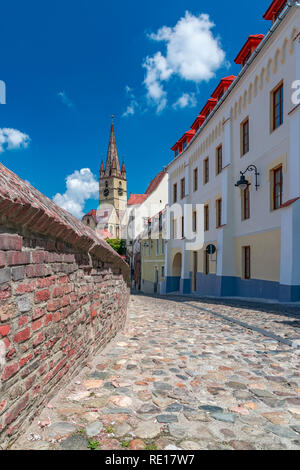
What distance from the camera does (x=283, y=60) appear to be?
40.8ft

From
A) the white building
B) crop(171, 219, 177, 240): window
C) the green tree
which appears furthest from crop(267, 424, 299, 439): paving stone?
the green tree

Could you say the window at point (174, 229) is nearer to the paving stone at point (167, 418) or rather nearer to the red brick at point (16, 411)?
the paving stone at point (167, 418)

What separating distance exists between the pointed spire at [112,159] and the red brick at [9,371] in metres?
92.3

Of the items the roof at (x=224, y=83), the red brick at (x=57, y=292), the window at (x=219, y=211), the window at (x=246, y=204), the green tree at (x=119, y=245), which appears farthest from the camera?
the green tree at (x=119, y=245)

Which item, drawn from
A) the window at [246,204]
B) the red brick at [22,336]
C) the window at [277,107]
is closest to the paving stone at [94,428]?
the red brick at [22,336]

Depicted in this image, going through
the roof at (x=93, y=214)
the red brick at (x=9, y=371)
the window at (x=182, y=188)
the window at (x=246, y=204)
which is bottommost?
the red brick at (x=9, y=371)

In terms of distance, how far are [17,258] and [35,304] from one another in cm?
45

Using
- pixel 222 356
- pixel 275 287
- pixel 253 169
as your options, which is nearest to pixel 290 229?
pixel 275 287

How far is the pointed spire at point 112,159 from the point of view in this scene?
93.1 metres

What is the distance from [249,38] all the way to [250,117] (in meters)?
3.54

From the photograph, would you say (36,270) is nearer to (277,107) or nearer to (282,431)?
(282,431)

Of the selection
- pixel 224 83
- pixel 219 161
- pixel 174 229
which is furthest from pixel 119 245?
pixel 224 83

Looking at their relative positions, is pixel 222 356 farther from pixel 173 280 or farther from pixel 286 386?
pixel 173 280

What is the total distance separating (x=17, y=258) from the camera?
2.17 m
